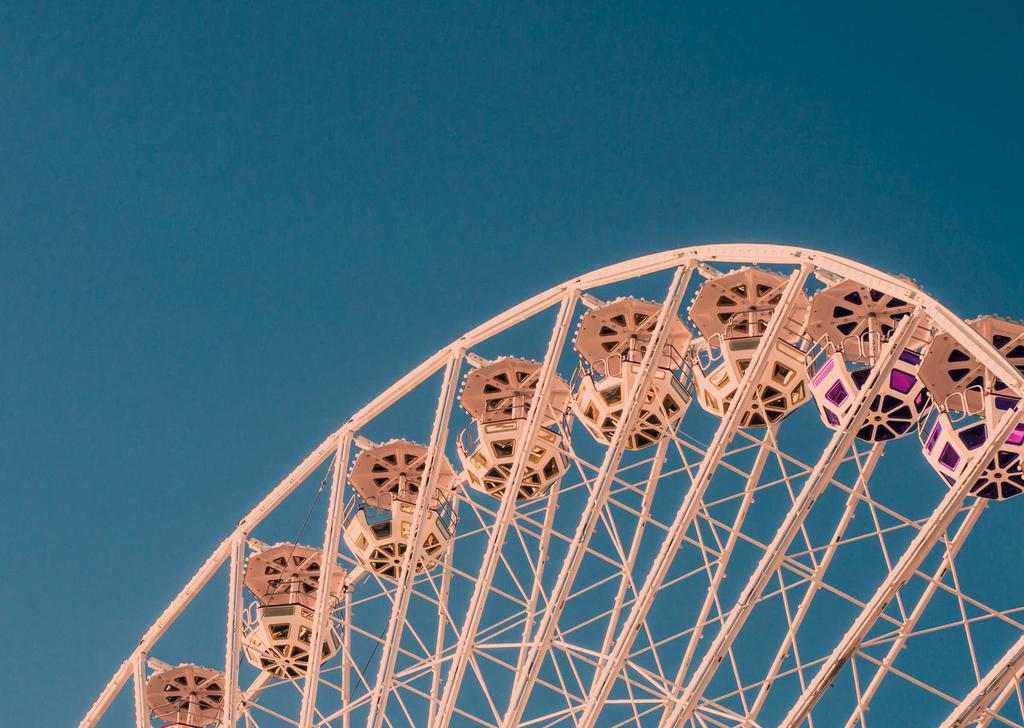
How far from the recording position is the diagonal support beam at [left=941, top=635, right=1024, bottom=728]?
30922 mm

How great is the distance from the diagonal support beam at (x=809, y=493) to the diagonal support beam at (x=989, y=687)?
4.06 meters

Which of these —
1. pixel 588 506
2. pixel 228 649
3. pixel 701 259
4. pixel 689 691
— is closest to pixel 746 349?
pixel 701 259

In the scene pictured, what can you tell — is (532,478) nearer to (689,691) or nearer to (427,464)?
(427,464)

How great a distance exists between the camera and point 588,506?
1334 inches

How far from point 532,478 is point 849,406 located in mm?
8010

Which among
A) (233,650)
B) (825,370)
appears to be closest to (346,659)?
(233,650)

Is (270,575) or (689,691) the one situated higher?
(270,575)

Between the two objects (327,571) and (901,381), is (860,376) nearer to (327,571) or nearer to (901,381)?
(901,381)

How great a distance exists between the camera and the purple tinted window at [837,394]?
3294 cm

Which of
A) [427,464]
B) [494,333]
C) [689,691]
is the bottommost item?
[689,691]

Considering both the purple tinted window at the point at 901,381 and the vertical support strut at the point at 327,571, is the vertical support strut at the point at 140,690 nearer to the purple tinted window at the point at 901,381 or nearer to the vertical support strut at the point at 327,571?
the vertical support strut at the point at 327,571

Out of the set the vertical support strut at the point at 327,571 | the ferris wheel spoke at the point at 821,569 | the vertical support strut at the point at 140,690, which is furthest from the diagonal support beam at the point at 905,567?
the vertical support strut at the point at 140,690

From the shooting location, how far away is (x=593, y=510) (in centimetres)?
3381

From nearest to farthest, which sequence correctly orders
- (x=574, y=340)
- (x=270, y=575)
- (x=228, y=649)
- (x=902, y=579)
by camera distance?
(x=902, y=579), (x=574, y=340), (x=228, y=649), (x=270, y=575)
